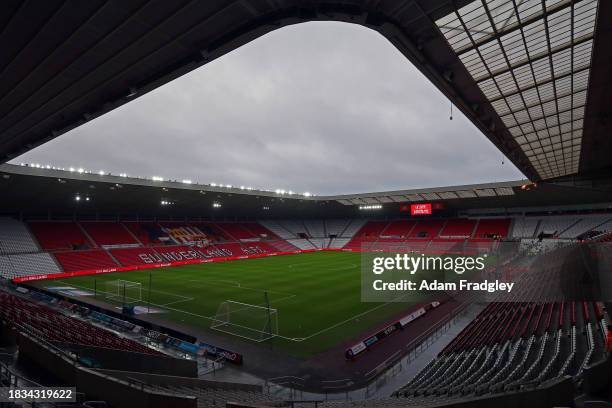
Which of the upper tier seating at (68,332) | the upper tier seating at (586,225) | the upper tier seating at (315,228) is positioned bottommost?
the upper tier seating at (68,332)

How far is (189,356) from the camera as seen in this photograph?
15141mm

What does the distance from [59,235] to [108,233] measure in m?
6.17

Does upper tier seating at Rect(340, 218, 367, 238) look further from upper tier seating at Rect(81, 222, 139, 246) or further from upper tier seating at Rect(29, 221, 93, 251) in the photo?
upper tier seating at Rect(29, 221, 93, 251)

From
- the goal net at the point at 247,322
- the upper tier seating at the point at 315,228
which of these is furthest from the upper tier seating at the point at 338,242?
the goal net at the point at 247,322

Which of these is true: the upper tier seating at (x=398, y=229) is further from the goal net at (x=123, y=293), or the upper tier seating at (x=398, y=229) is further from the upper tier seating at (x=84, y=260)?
the goal net at (x=123, y=293)

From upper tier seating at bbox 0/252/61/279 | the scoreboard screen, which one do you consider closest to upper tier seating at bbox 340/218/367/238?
the scoreboard screen

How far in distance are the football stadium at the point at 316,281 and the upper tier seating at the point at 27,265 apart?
0.26 metres

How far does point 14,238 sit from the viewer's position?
40312 millimetres

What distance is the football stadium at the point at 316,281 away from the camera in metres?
8.07

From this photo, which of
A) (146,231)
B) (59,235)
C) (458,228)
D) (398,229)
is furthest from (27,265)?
(458,228)

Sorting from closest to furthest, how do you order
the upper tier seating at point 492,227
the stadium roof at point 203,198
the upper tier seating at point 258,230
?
the stadium roof at point 203,198
the upper tier seating at point 492,227
the upper tier seating at point 258,230

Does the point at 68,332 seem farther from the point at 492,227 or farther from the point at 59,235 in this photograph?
the point at 492,227

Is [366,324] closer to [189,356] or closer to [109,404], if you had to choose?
[189,356]

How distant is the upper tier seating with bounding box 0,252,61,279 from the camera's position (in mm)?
34812
